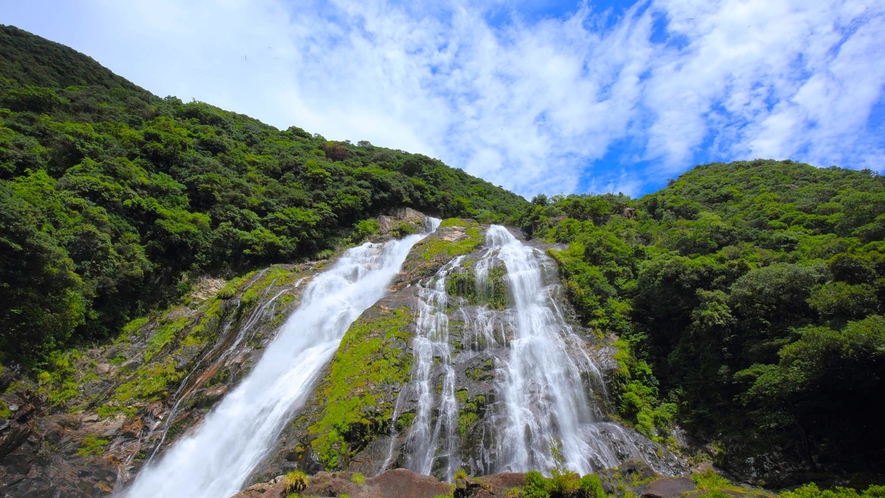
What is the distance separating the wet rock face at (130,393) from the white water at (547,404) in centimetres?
1150

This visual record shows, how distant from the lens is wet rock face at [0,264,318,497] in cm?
1385

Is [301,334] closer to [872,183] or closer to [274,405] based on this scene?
[274,405]

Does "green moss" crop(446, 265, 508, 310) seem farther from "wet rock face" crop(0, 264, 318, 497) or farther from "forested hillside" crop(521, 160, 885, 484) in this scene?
"wet rock face" crop(0, 264, 318, 497)

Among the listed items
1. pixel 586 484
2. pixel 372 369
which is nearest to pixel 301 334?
pixel 372 369

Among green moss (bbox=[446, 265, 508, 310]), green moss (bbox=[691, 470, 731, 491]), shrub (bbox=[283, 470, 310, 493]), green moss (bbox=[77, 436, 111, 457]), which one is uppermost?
green moss (bbox=[446, 265, 508, 310])

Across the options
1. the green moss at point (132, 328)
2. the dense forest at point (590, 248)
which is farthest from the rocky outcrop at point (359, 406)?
the green moss at point (132, 328)

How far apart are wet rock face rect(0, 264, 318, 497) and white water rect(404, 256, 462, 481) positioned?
7679 mm

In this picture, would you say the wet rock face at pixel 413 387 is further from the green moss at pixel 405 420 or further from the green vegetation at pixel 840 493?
the green vegetation at pixel 840 493

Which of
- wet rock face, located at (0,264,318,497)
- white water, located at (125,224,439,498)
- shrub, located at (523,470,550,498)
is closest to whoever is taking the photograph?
shrub, located at (523,470,550,498)

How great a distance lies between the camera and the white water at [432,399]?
1264cm

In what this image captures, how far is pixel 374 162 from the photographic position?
48656 millimetres

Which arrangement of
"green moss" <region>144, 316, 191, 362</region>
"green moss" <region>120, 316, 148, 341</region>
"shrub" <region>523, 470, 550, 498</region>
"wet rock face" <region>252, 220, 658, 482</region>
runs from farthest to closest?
"green moss" <region>120, 316, 148, 341</region>
"green moss" <region>144, 316, 191, 362</region>
"wet rock face" <region>252, 220, 658, 482</region>
"shrub" <region>523, 470, 550, 498</region>

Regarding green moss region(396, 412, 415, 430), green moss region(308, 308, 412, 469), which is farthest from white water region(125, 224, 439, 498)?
green moss region(396, 412, 415, 430)

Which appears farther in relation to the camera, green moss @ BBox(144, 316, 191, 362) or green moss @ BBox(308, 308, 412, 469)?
green moss @ BBox(144, 316, 191, 362)
